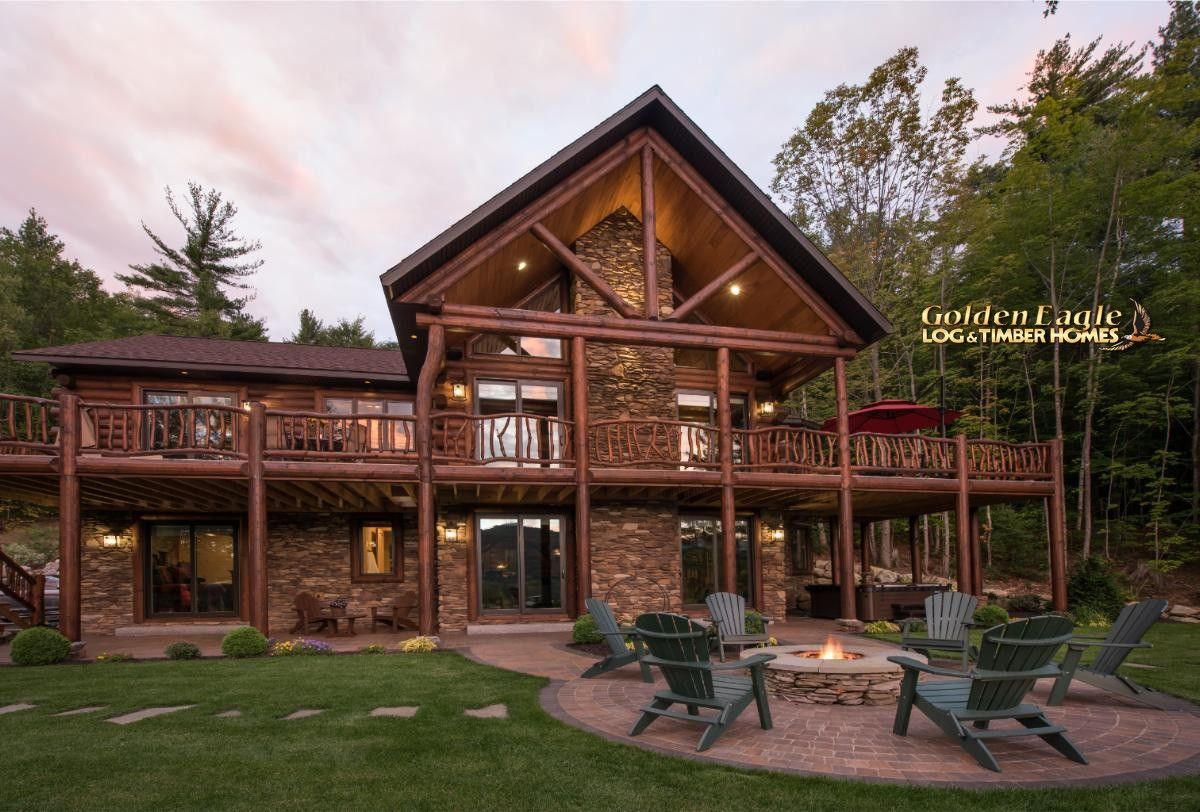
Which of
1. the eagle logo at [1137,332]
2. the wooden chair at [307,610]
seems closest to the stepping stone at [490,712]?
the wooden chair at [307,610]

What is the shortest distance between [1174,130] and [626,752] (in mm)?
21826

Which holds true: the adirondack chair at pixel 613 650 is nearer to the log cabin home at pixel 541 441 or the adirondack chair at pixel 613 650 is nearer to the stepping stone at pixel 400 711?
the stepping stone at pixel 400 711

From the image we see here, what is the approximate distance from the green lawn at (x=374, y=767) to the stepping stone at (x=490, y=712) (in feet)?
0.31

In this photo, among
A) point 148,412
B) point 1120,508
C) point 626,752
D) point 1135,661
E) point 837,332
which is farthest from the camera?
point 1120,508

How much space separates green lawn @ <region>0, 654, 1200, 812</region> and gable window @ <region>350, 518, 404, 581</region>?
7.81 metres

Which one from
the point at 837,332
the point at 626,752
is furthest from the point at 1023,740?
the point at 837,332

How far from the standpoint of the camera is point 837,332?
13359 millimetres

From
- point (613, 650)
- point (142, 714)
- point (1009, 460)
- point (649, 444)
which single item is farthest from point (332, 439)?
point (1009, 460)

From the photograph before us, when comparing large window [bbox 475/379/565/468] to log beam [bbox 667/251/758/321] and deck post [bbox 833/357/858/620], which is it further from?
deck post [bbox 833/357/858/620]

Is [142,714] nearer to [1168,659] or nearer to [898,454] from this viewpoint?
[1168,659]

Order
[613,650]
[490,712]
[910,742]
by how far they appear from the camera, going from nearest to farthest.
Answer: [910,742] → [490,712] → [613,650]

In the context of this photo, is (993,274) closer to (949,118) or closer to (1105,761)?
(949,118)

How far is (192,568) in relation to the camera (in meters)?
14.4

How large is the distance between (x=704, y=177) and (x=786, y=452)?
5690mm
